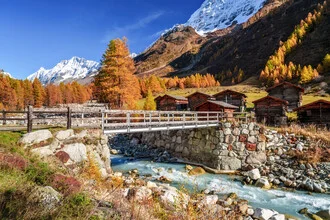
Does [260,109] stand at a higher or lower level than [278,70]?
lower

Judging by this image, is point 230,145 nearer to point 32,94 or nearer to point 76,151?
point 76,151

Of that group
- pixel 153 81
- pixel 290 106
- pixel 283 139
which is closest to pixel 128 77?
pixel 283 139

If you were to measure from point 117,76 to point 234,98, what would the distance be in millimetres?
30942

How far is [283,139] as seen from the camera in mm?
24766

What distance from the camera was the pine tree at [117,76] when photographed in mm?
33438

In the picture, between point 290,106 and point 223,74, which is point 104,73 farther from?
point 223,74

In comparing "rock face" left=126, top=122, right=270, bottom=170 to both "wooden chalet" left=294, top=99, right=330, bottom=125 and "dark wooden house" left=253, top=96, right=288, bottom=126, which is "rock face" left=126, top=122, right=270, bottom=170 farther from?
"dark wooden house" left=253, top=96, right=288, bottom=126

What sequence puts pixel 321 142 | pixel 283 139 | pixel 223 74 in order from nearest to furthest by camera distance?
pixel 321 142, pixel 283 139, pixel 223 74

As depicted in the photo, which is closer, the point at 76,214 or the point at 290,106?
the point at 76,214

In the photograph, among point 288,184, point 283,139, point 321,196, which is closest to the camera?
point 321,196

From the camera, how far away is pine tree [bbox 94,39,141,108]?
3344 centimetres

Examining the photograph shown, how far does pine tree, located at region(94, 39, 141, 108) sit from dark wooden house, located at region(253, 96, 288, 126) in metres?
23.0

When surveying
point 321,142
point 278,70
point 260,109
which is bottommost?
point 321,142

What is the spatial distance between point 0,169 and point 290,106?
58.6 m
